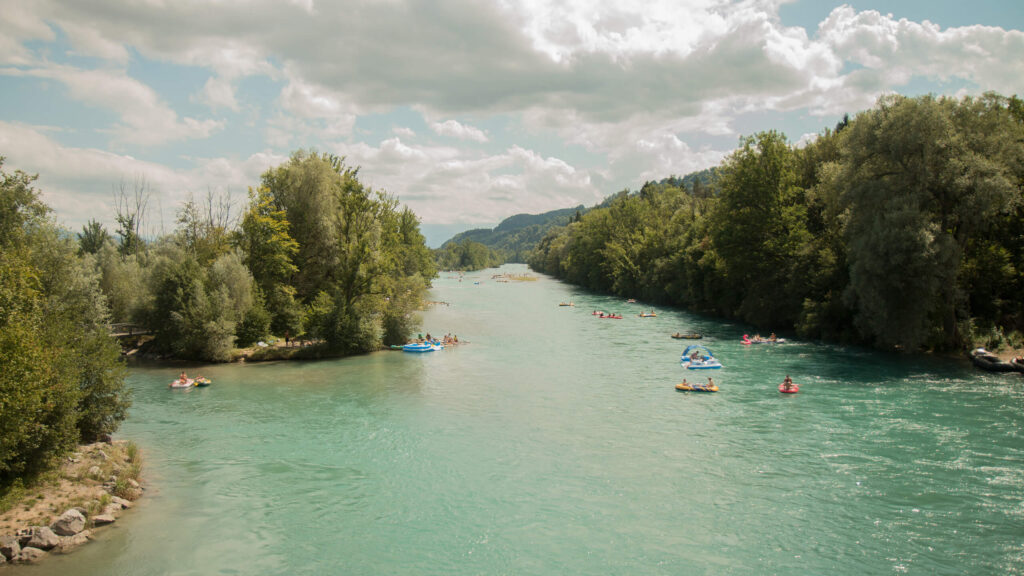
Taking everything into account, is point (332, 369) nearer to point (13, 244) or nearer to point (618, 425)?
point (13, 244)

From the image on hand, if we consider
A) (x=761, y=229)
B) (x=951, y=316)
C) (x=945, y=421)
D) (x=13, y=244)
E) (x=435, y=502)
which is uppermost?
(x=761, y=229)

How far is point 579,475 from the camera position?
70.0 feet

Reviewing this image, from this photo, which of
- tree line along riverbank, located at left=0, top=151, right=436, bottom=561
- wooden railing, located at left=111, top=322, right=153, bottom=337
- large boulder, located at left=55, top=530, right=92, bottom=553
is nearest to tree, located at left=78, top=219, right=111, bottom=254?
tree line along riverbank, located at left=0, top=151, right=436, bottom=561

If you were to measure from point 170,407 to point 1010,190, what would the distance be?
51.3 m

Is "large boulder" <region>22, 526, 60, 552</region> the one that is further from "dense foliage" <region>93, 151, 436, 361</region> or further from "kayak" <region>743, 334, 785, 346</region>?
"kayak" <region>743, 334, 785, 346</region>

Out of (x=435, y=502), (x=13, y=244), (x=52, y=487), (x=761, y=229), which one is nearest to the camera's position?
(x=52, y=487)

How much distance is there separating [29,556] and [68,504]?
247 centimetres

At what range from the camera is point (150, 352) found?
47.3m

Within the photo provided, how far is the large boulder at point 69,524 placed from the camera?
53.5 ft

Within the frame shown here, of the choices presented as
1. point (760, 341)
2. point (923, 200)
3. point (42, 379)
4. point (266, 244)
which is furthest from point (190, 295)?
point (923, 200)

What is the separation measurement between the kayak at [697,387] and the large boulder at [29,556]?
28943 millimetres

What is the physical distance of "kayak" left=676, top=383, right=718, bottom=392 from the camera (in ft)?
108

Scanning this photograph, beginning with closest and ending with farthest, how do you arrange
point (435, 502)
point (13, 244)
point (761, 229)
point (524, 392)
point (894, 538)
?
point (894, 538), point (435, 502), point (13, 244), point (524, 392), point (761, 229)

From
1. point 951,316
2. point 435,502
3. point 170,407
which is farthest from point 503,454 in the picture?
point 951,316
